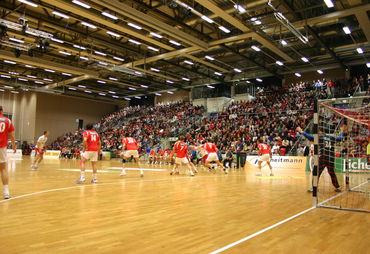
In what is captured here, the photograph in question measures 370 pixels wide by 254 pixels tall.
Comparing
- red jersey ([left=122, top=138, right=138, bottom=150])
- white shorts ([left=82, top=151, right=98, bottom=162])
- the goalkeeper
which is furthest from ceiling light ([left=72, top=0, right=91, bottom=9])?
the goalkeeper

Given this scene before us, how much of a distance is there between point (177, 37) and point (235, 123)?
1031 cm

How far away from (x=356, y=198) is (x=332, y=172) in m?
0.97

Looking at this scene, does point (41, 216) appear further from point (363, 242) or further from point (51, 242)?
point (363, 242)

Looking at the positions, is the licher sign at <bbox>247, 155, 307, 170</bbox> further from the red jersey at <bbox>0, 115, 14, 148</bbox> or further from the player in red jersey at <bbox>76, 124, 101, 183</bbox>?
the red jersey at <bbox>0, 115, 14, 148</bbox>

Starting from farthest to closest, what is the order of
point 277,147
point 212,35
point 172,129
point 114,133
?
point 114,133
point 172,129
point 212,35
point 277,147

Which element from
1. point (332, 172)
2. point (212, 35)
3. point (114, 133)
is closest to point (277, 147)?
point (212, 35)

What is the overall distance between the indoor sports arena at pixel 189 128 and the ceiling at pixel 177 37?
0.13 meters

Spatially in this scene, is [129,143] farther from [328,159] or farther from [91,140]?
[328,159]

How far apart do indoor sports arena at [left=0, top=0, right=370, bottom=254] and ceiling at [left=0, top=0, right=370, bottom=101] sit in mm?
132

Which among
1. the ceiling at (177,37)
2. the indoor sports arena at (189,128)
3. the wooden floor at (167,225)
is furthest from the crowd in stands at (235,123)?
the wooden floor at (167,225)

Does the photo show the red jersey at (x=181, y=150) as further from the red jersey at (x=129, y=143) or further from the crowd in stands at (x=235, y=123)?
the crowd in stands at (x=235, y=123)

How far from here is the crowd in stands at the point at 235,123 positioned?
71.6 ft

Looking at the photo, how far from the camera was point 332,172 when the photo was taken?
25.7ft

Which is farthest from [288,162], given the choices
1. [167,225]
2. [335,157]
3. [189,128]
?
[167,225]
